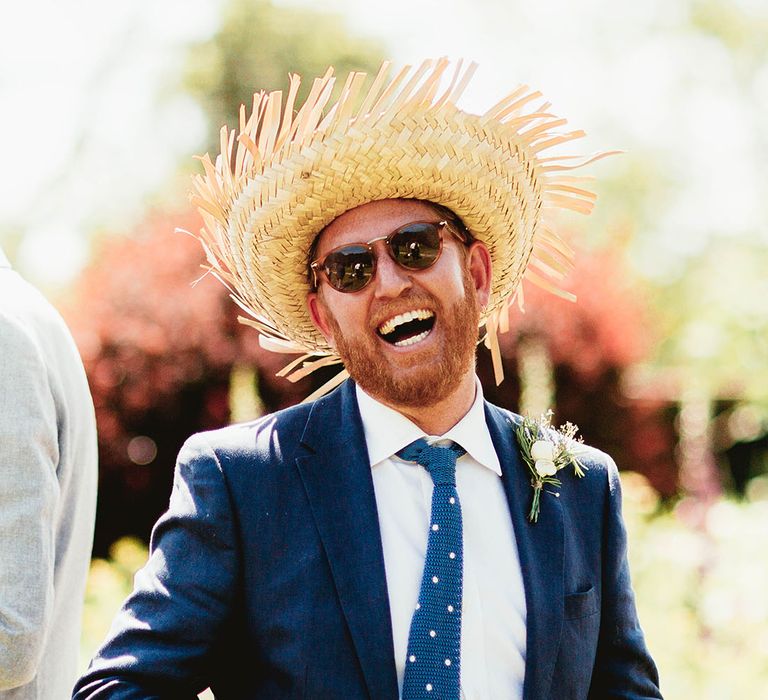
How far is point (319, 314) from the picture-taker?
300 centimetres

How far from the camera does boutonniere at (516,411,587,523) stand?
2.79 metres

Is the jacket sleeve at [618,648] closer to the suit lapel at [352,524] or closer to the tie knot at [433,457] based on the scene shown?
the tie knot at [433,457]

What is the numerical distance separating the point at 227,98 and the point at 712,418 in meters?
13.0

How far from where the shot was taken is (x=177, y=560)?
2373mm

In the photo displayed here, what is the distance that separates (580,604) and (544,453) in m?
0.41

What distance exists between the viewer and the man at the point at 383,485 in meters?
2.37

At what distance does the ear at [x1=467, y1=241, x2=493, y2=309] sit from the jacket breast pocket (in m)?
0.86

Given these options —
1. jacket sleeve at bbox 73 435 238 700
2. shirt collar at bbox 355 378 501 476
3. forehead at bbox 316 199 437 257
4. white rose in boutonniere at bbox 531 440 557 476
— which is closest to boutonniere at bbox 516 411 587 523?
white rose in boutonniere at bbox 531 440 557 476

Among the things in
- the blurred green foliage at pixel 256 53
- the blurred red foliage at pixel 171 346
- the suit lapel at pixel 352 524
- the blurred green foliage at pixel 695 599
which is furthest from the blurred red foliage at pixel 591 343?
the blurred green foliage at pixel 256 53

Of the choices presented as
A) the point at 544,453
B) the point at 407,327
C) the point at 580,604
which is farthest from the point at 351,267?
the point at 580,604

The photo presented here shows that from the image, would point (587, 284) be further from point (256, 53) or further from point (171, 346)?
point (256, 53)

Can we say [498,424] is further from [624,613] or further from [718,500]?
[718,500]

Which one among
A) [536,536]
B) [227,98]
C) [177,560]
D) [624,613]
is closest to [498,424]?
[536,536]

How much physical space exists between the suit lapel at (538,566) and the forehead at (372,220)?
657mm
